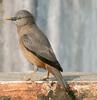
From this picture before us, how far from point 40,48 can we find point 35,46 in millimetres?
79

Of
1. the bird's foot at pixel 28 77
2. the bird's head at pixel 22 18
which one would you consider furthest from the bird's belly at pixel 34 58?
the bird's head at pixel 22 18

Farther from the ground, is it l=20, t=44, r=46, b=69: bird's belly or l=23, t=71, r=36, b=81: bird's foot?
l=20, t=44, r=46, b=69: bird's belly

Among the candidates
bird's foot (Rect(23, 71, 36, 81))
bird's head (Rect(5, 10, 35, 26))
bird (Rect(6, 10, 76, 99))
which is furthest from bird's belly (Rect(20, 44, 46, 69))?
bird's head (Rect(5, 10, 35, 26))

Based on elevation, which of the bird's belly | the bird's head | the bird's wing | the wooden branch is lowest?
the wooden branch

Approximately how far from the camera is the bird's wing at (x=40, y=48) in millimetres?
7055

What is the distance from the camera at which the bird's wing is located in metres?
7.06

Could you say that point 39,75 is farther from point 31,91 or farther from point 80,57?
point 80,57

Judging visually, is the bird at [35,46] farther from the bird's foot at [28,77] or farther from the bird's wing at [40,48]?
the bird's foot at [28,77]

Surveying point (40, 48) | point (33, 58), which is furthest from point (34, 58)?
point (40, 48)

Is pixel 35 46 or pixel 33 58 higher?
pixel 35 46

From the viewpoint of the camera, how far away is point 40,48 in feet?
23.7

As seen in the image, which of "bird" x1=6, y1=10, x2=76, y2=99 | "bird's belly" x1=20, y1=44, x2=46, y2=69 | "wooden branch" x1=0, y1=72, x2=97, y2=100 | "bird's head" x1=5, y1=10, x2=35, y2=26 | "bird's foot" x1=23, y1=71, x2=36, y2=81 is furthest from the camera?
"bird's head" x1=5, y1=10, x2=35, y2=26

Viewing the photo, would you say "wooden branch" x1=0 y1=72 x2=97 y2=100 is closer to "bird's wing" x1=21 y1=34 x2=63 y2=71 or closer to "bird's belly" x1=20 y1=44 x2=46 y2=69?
"bird's wing" x1=21 y1=34 x2=63 y2=71

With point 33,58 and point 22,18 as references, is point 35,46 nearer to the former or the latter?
point 33,58
